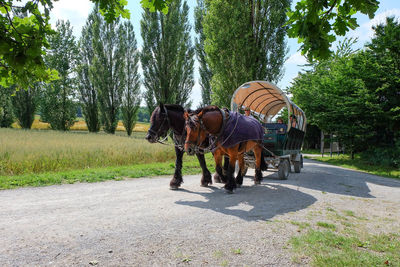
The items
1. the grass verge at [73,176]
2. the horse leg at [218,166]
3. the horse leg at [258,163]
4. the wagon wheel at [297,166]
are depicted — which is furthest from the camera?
the wagon wheel at [297,166]

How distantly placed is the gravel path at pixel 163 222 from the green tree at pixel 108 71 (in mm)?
23352

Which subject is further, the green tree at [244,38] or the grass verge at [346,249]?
the green tree at [244,38]

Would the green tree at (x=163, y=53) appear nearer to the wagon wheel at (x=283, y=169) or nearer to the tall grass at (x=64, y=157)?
the tall grass at (x=64, y=157)

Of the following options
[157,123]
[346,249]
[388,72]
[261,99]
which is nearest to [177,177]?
[157,123]

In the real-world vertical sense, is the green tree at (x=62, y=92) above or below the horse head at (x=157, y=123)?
above

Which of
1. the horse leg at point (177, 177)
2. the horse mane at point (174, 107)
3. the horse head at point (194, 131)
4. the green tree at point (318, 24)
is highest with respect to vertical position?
the green tree at point (318, 24)

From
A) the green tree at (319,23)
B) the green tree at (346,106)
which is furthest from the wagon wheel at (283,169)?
the green tree at (346,106)

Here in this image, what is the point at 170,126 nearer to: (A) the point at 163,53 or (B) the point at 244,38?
(B) the point at 244,38

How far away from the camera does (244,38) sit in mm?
15320

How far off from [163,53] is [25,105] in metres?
19.0

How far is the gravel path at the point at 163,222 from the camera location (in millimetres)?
2668

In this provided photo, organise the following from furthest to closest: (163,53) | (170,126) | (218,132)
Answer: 1. (163,53)
2. (170,126)
3. (218,132)

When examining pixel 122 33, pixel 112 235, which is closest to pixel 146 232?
pixel 112 235

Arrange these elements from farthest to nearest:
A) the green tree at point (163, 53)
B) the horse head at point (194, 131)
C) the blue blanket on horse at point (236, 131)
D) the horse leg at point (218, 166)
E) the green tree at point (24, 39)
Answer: the green tree at point (163, 53)
the horse leg at point (218, 166)
the blue blanket on horse at point (236, 131)
the horse head at point (194, 131)
the green tree at point (24, 39)
